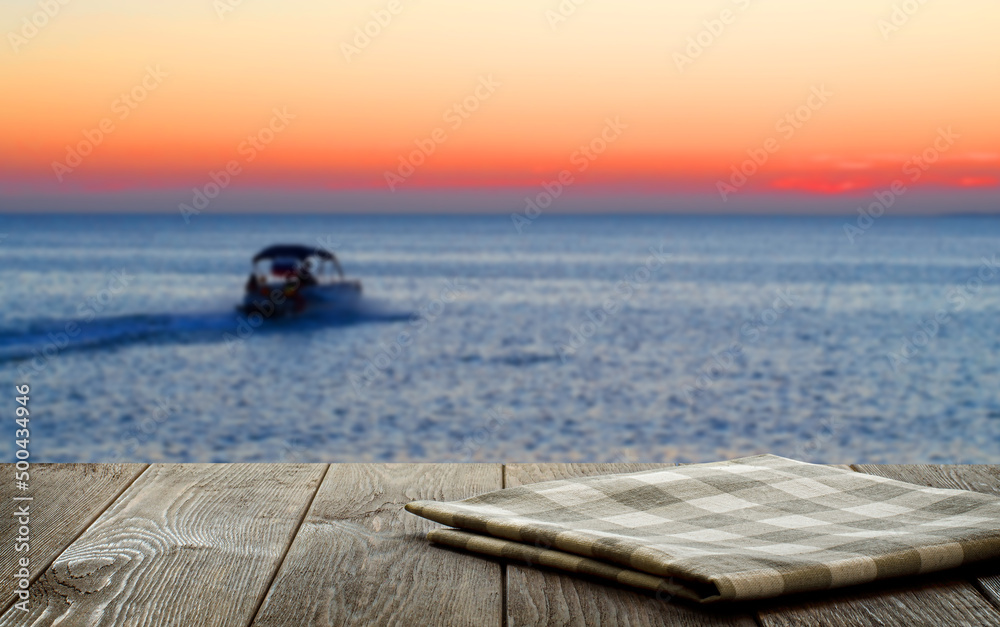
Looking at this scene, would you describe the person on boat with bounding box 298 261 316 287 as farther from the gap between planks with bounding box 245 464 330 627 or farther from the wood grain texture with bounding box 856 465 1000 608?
the wood grain texture with bounding box 856 465 1000 608

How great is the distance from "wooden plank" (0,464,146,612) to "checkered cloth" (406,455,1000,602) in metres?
0.55

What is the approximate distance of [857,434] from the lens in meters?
13.9

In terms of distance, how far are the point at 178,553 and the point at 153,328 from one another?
25900 mm

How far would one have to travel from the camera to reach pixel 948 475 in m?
1.76

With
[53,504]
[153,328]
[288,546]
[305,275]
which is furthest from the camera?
[305,275]

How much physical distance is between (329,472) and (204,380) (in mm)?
18350

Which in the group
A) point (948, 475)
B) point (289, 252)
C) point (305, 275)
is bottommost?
point (305, 275)

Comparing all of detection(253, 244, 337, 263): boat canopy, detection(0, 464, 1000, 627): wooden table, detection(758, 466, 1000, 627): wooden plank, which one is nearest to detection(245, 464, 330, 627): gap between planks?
detection(0, 464, 1000, 627): wooden table

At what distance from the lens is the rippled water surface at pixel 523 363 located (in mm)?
13641

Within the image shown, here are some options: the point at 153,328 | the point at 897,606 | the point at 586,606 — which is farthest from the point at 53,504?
the point at 153,328

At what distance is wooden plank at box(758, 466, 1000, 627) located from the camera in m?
1.02

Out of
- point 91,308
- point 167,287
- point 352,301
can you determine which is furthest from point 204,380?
point 167,287

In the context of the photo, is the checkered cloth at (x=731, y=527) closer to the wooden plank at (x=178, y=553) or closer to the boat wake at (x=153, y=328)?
the wooden plank at (x=178, y=553)

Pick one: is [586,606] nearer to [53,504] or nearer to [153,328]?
[53,504]
